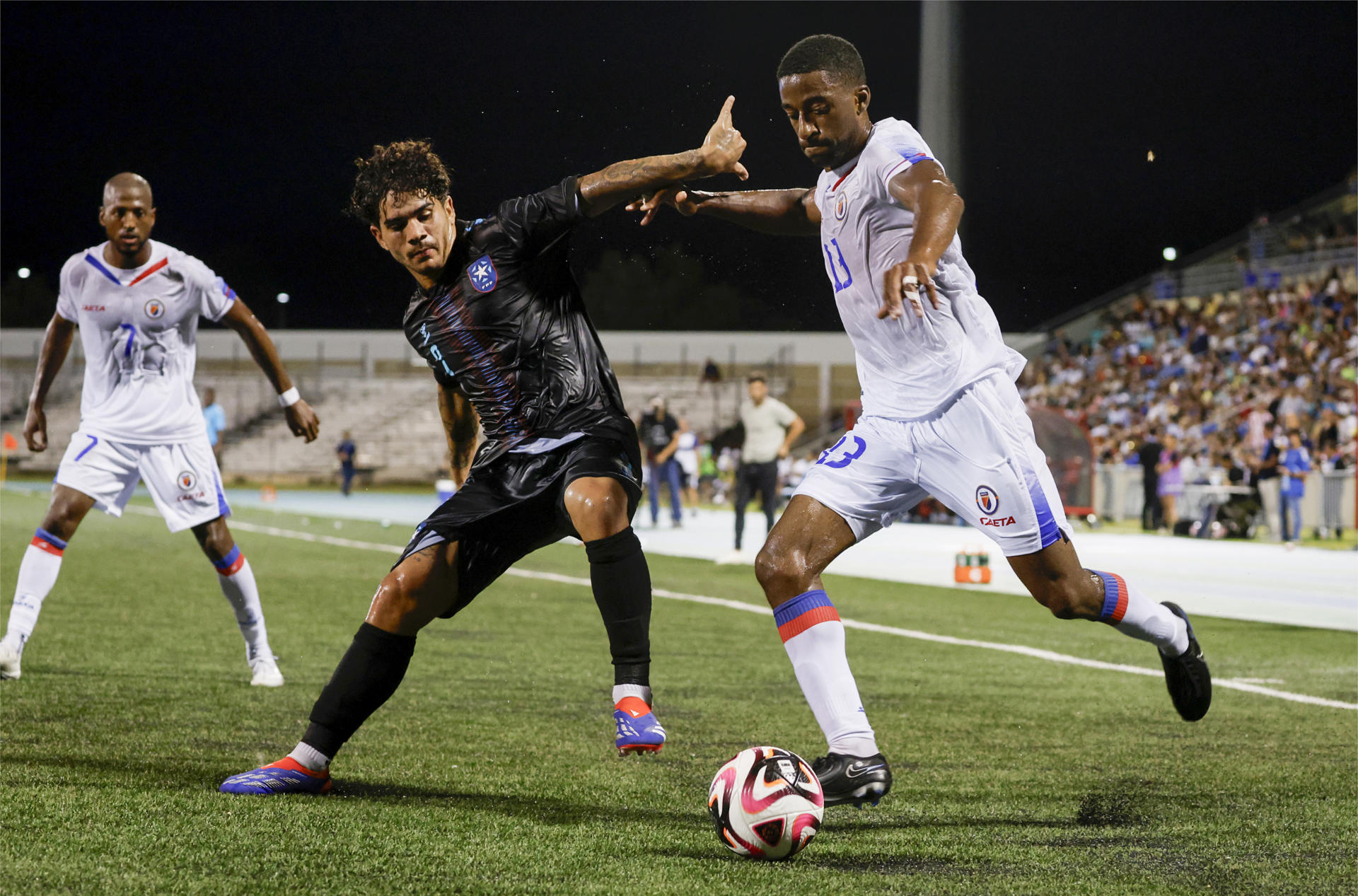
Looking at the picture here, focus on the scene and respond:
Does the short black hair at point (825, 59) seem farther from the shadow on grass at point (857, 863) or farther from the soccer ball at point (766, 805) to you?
the shadow on grass at point (857, 863)

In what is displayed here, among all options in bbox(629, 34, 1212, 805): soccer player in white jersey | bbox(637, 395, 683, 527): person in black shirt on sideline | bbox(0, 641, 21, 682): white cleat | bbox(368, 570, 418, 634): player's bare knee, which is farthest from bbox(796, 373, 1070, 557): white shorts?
bbox(637, 395, 683, 527): person in black shirt on sideline

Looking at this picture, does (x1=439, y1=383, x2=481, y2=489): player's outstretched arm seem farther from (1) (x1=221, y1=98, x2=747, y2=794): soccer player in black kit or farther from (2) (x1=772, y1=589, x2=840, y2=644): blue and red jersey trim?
(2) (x1=772, y1=589, x2=840, y2=644): blue and red jersey trim

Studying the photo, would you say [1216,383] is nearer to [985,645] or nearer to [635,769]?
[985,645]

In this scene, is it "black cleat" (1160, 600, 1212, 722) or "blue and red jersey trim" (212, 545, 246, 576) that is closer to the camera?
"black cleat" (1160, 600, 1212, 722)

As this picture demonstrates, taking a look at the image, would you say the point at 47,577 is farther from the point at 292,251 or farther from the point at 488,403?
the point at 292,251

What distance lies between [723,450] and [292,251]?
16.7 metres

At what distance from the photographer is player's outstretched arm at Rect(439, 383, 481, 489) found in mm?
4574

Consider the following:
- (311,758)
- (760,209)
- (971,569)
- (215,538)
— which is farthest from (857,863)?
(971,569)

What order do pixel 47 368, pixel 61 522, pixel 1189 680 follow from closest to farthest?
pixel 1189 680, pixel 61 522, pixel 47 368

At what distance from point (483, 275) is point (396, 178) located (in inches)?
15.7

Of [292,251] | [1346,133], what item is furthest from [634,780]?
[292,251]

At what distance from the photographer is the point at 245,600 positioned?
6562mm

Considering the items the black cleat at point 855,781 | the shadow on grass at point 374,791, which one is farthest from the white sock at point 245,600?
the black cleat at point 855,781

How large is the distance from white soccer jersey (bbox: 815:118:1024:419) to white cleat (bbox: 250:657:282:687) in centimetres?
357
